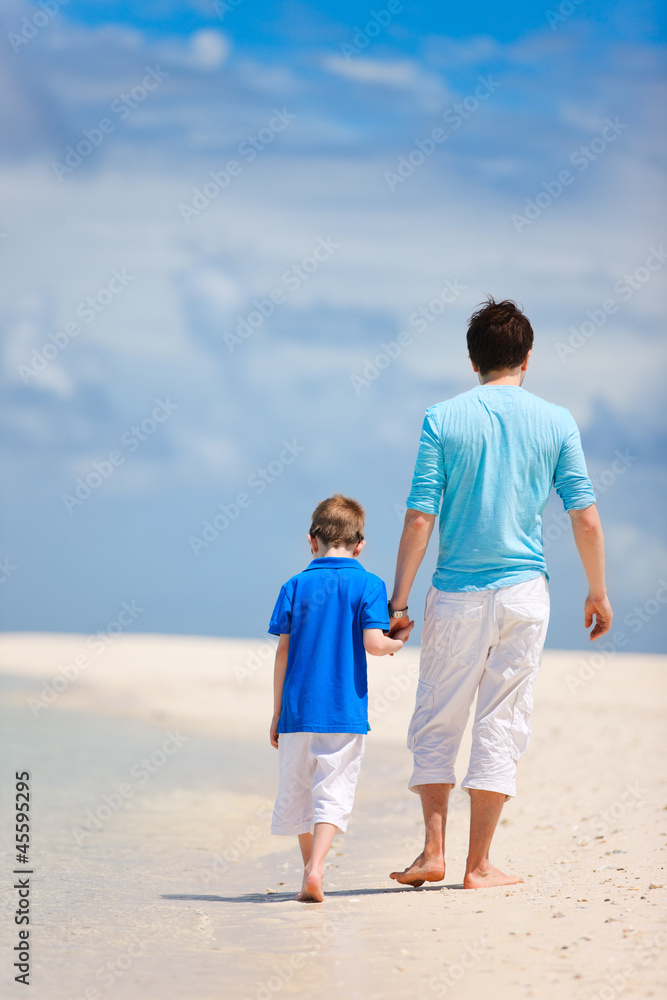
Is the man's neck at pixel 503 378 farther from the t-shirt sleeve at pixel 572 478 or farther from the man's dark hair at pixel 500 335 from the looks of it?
the t-shirt sleeve at pixel 572 478

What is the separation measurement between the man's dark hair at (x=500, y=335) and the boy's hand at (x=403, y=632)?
1.17 metres

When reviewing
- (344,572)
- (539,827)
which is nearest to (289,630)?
(344,572)

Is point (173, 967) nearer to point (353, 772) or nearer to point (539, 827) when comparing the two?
point (353, 772)

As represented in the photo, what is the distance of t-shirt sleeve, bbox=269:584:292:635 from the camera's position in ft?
14.3

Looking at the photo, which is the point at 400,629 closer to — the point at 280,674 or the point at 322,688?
the point at 322,688

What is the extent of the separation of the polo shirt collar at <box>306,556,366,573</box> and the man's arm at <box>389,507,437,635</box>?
0.65 ft

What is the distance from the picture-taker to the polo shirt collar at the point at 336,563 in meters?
4.37

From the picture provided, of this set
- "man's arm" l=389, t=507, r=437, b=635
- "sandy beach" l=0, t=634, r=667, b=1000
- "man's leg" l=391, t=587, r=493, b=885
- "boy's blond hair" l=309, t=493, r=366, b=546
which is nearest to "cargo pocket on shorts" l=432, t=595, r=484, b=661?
"man's leg" l=391, t=587, r=493, b=885

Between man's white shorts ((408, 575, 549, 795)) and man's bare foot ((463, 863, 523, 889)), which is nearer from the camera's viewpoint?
man's white shorts ((408, 575, 549, 795))

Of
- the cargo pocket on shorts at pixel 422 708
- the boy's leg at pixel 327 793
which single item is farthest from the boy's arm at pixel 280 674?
the cargo pocket on shorts at pixel 422 708

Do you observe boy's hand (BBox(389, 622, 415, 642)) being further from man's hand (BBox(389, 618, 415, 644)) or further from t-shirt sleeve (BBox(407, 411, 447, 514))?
t-shirt sleeve (BBox(407, 411, 447, 514))

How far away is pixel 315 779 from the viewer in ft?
14.0

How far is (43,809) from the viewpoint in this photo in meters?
7.63

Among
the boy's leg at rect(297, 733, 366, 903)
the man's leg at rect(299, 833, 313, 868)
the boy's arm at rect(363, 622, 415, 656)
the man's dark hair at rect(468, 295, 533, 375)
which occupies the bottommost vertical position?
the man's leg at rect(299, 833, 313, 868)
